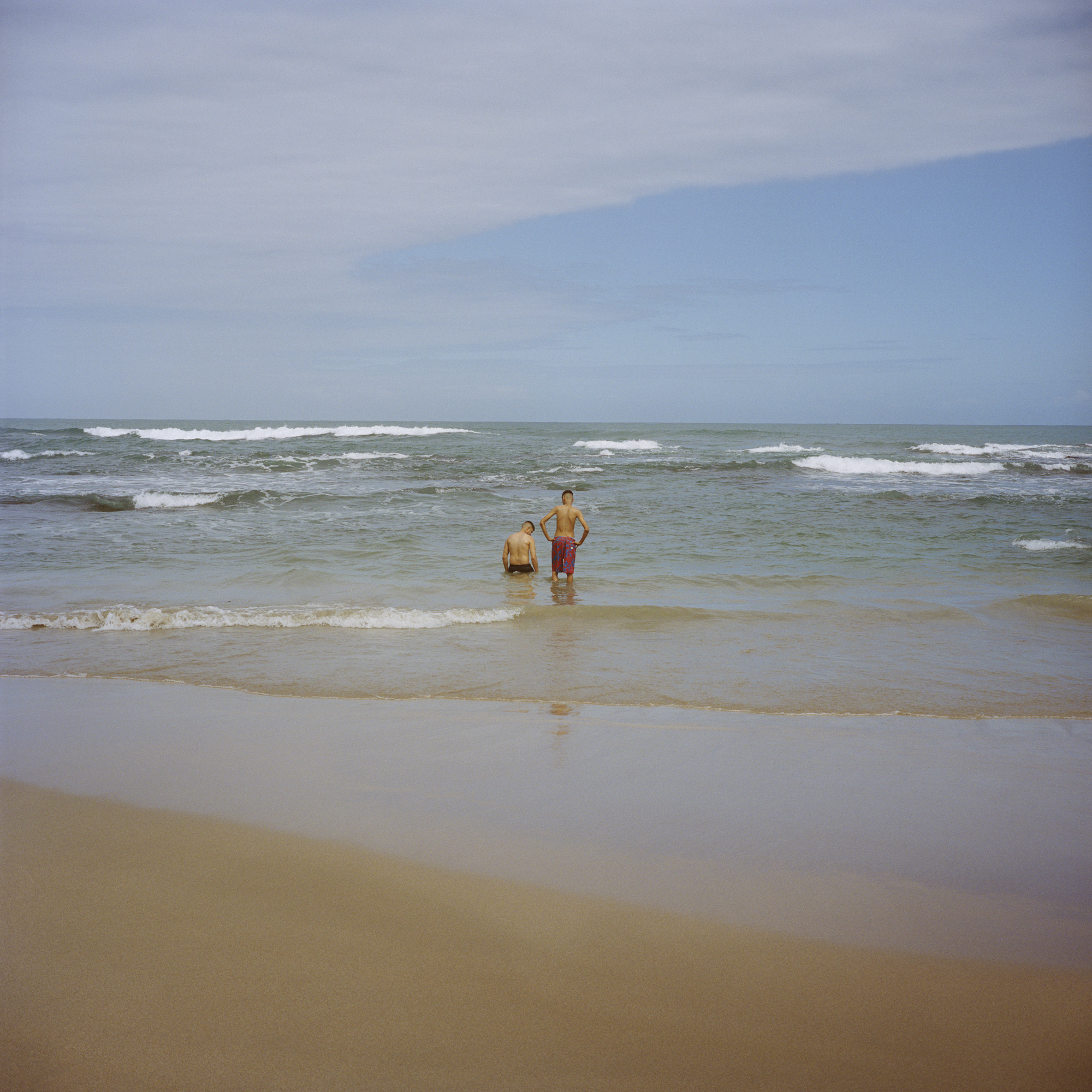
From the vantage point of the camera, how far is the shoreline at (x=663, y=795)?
308 centimetres

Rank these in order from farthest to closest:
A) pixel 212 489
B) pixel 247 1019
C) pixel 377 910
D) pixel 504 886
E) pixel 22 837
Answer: pixel 212 489, pixel 22 837, pixel 504 886, pixel 377 910, pixel 247 1019

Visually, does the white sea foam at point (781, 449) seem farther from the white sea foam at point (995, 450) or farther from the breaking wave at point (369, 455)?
the breaking wave at point (369, 455)

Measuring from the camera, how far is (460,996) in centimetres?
247

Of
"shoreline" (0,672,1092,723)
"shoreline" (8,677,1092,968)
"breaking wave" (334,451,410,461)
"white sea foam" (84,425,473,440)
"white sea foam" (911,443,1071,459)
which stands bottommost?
"shoreline" (0,672,1092,723)

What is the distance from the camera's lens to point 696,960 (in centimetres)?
269

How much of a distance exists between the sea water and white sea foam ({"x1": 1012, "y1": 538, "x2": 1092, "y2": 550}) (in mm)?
87

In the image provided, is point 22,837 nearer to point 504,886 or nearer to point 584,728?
point 504,886

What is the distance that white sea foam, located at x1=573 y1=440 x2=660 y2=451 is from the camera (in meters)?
43.2

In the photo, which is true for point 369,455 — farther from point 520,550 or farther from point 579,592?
point 579,592

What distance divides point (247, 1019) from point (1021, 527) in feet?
59.8

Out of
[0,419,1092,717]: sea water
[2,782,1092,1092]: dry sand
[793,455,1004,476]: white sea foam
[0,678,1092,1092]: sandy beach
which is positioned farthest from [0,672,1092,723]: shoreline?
[793,455,1004,476]: white sea foam

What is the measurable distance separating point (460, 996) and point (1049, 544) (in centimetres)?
1505

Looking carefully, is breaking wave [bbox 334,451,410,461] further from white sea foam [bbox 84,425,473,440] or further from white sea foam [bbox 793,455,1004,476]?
white sea foam [bbox 793,455,1004,476]

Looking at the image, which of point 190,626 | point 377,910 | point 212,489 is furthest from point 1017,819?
point 212,489
